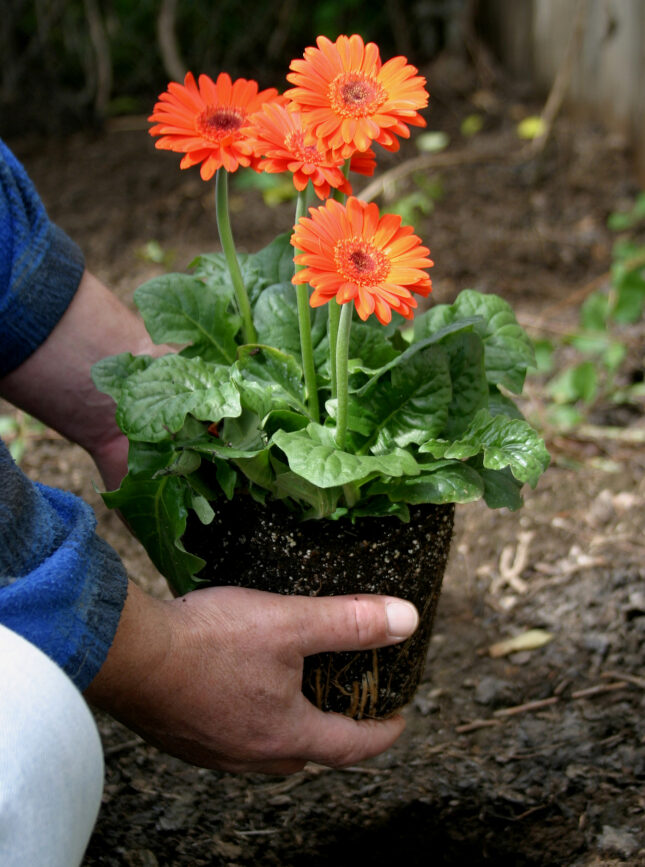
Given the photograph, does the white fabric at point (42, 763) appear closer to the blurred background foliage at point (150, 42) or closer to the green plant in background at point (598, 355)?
the green plant in background at point (598, 355)

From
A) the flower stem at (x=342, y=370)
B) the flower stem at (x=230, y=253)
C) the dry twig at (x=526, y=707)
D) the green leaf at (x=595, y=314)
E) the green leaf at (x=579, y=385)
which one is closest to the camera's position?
the flower stem at (x=342, y=370)

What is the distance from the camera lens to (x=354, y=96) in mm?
856

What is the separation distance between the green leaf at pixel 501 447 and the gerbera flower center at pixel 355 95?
340 mm

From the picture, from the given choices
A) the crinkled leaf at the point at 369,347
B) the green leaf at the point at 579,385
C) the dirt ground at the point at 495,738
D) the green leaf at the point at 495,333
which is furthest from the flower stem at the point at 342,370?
the green leaf at the point at 579,385

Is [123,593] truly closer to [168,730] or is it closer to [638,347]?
[168,730]

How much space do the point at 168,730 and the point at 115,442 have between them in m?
0.43

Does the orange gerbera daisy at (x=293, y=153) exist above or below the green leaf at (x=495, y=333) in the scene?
above

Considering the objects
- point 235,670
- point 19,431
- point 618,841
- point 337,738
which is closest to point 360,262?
point 235,670

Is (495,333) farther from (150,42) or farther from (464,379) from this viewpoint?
(150,42)

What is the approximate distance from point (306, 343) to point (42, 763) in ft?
1.66

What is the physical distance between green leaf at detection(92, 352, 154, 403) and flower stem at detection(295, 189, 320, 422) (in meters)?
0.19

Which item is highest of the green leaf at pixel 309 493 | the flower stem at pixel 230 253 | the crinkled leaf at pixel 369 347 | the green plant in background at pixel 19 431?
the flower stem at pixel 230 253

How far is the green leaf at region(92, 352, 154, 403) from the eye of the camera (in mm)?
1029

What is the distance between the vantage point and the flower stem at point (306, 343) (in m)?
0.97
